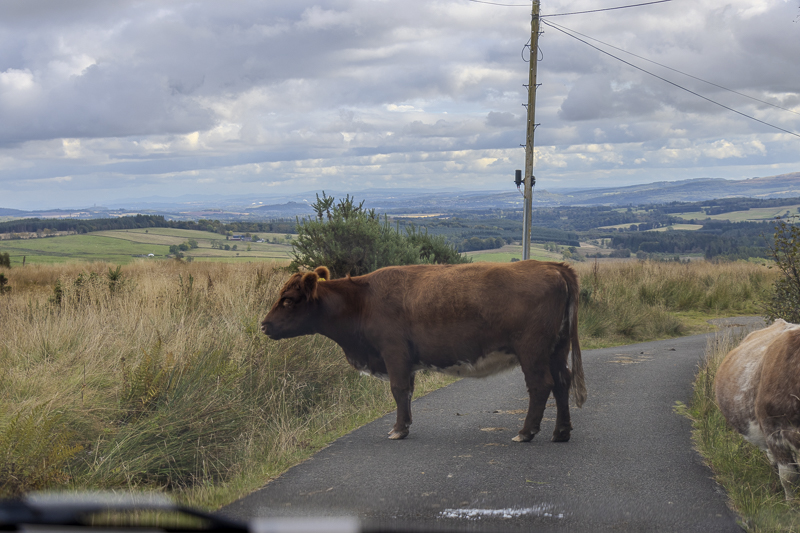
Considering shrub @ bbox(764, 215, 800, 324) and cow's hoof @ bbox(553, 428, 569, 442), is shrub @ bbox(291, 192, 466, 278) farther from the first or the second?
cow's hoof @ bbox(553, 428, 569, 442)

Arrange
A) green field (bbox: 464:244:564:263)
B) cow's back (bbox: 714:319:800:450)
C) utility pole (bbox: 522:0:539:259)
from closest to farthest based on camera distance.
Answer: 1. cow's back (bbox: 714:319:800:450)
2. utility pole (bbox: 522:0:539:259)
3. green field (bbox: 464:244:564:263)

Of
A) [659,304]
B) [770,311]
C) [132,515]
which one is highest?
[132,515]

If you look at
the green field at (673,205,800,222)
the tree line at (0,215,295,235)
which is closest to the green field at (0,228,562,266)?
the tree line at (0,215,295,235)

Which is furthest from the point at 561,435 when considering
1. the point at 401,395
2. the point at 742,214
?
the point at 742,214

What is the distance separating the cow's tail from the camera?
631 cm

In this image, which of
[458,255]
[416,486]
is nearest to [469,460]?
[416,486]

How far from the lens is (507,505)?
442cm

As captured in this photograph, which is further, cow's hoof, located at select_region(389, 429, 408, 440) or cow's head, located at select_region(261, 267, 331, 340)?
cow's head, located at select_region(261, 267, 331, 340)

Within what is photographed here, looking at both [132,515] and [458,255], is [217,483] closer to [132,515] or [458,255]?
[132,515]

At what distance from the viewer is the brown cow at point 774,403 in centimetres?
424

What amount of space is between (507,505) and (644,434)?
2.64 meters

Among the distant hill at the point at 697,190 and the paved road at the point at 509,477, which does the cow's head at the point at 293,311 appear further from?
the distant hill at the point at 697,190

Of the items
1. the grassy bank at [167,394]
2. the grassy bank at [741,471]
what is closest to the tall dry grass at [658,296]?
the grassy bank at [741,471]

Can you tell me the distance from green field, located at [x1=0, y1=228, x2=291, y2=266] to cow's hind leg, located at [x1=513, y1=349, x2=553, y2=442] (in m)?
26.6
